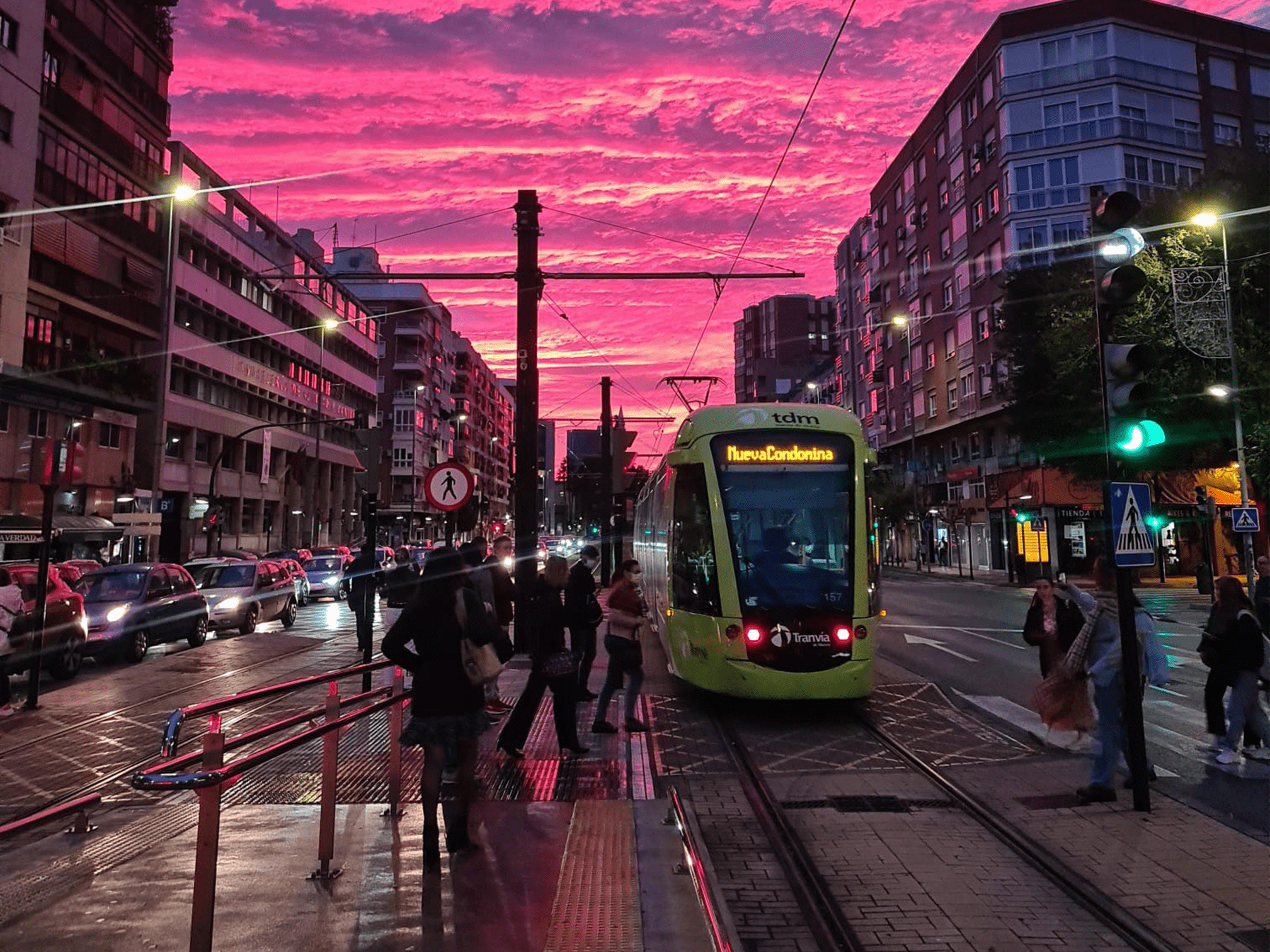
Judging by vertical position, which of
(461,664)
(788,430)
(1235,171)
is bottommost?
(461,664)

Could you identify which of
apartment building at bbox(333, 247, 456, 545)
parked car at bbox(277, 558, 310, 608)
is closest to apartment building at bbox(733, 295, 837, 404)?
apartment building at bbox(333, 247, 456, 545)

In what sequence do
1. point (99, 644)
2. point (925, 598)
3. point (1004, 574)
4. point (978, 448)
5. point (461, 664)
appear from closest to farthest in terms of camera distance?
1. point (461, 664)
2. point (99, 644)
3. point (925, 598)
4. point (1004, 574)
5. point (978, 448)

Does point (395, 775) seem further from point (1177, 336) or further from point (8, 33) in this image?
point (8, 33)

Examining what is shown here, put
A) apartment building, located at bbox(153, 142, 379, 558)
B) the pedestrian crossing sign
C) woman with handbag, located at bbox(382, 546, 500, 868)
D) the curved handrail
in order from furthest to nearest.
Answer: apartment building, located at bbox(153, 142, 379, 558) → the pedestrian crossing sign → woman with handbag, located at bbox(382, 546, 500, 868) → the curved handrail

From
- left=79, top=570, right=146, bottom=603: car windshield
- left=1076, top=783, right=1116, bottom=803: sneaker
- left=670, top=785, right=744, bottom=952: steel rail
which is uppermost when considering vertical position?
left=79, top=570, right=146, bottom=603: car windshield

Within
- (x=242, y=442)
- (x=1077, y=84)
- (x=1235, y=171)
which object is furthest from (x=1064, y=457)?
(x=242, y=442)

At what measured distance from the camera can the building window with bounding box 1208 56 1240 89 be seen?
43.2m

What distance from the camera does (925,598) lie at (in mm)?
30031

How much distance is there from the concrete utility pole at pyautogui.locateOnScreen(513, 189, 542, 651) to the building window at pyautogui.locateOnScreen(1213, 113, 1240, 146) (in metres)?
42.6

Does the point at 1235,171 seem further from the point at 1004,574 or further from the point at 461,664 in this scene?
the point at 461,664

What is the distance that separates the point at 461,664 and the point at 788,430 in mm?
5957

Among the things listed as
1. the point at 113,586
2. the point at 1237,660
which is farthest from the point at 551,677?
the point at 113,586

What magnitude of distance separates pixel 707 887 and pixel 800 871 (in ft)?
4.70

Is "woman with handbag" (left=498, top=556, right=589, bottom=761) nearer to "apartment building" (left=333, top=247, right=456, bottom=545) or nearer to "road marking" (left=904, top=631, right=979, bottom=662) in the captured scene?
"road marking" (left=904, top=631, right=979, bottom=662)
